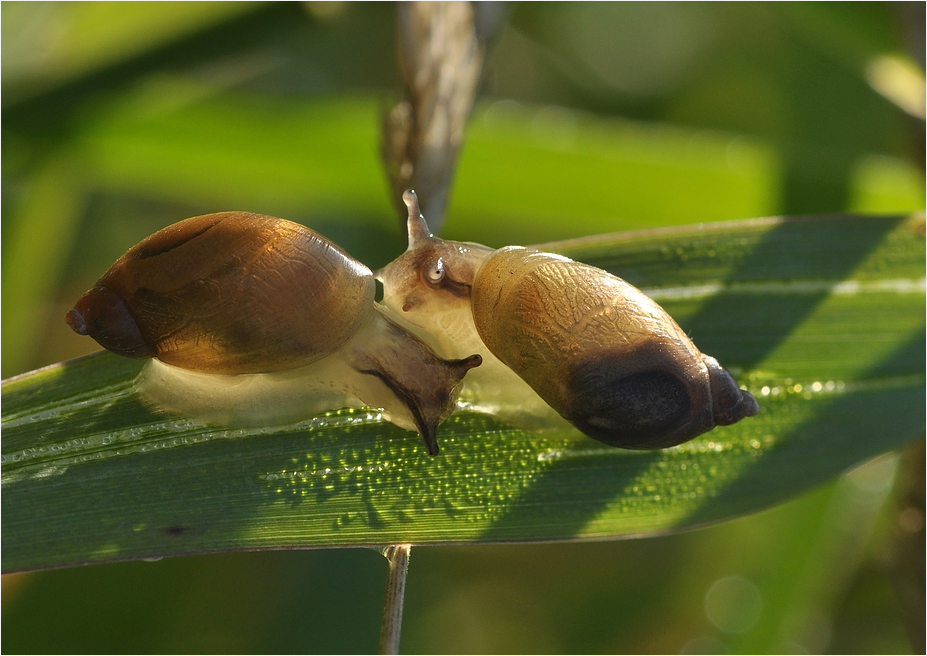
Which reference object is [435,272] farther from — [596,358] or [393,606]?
[393,606]

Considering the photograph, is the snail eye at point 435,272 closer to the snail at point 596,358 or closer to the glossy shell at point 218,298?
the snail at point 596,358

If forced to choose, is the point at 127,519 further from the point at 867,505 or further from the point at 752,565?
the point at 867,505

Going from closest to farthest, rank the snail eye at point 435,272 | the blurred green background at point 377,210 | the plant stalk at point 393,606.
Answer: the plant stalk at point 393,606 < the snail eye at point 435,272 < the blurred green background at point 377,210

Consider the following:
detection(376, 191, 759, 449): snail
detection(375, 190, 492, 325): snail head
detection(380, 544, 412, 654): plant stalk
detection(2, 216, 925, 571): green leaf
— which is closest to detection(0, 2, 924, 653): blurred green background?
detection(2, 216, 925, 571): green leaf

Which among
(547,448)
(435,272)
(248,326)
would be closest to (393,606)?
(547,448)

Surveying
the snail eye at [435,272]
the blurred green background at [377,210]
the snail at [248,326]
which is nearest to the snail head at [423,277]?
the snail eye at [435,272]

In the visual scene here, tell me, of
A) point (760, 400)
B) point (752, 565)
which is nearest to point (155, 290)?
point (760, 400)

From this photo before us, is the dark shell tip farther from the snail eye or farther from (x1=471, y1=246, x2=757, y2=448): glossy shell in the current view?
(x1=471, y1=246, x2=757, y2=448): glossy shell
